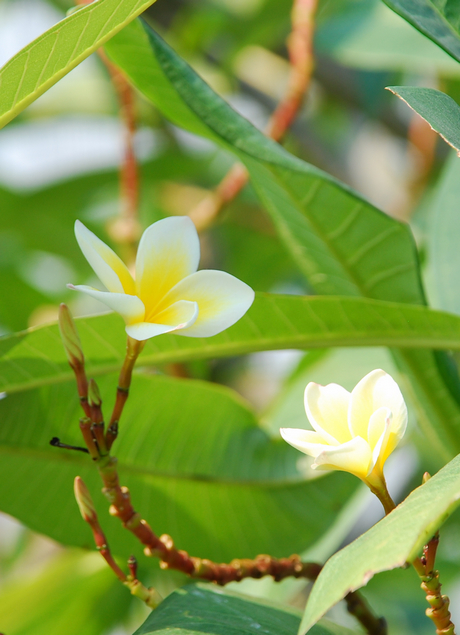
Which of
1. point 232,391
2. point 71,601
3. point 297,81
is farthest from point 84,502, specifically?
point 71,601

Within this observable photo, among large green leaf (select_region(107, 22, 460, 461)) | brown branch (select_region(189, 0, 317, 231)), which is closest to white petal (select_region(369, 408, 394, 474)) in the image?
large green leaf (select_region(107, 22, 460, 461))

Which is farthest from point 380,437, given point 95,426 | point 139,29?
point 139,29

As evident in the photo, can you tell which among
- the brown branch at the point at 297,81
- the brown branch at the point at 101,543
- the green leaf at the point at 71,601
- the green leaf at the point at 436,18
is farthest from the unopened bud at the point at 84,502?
the green leaf at the point at 71,601

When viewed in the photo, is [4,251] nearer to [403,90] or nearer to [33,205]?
[33,205]

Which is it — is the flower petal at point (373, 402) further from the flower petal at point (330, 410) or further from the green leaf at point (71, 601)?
the green leaf at point (71, 601)

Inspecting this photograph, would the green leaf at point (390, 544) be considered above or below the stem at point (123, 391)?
below

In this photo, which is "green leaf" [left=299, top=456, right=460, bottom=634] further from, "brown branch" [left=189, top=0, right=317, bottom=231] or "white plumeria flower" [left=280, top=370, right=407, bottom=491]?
"brown branch" [left=189, top=0, right=317, bottom=231]
